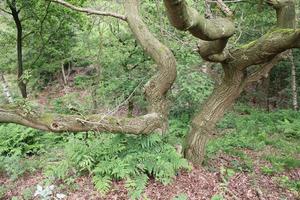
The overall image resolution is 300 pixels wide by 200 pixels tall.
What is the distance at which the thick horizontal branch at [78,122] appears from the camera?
4.39 m

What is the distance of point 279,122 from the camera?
452 inches

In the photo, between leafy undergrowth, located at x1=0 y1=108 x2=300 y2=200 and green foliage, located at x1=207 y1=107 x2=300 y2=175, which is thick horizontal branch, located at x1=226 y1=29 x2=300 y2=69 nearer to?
leafy undergrowth, located at x1=0 y1=108 x2=300 y2=200

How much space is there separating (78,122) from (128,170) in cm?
116

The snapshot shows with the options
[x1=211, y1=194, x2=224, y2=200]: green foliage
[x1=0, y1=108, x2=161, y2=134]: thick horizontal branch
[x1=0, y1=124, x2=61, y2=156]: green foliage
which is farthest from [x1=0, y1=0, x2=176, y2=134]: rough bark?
[x1=0, y1=124, x2=61, y2=156]: green foliage

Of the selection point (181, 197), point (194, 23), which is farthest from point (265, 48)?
point (181, 197)

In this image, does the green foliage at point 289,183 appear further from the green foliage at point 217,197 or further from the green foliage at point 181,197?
the green foliage at point 181,197

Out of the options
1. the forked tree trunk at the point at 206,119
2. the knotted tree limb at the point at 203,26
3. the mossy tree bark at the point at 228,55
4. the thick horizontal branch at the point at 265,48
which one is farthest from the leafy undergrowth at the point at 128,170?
the thick horizontal branch at the point at 265,48

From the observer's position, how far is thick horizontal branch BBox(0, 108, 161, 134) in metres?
4.39

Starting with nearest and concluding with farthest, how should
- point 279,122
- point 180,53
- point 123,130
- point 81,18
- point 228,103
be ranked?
point 123,130 → point 228,103 → point 180,53 → point 279,122 → point 81,18

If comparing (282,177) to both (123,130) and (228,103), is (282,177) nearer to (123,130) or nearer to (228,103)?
(228,103)

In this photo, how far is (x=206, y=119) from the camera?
6.32 metres

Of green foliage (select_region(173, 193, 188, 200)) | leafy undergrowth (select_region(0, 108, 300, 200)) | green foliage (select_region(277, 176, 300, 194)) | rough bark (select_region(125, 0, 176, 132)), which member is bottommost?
green foliage (select_region(277, 176, 300, 194))

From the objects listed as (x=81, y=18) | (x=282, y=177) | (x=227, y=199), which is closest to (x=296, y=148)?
(x=282, y=177)

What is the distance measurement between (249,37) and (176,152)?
362 inches
